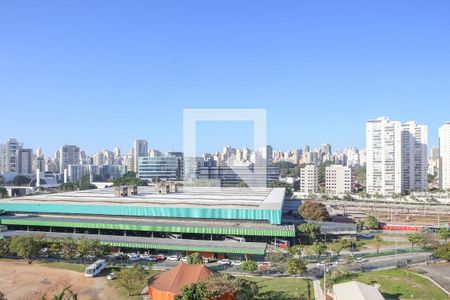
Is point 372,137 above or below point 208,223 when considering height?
above

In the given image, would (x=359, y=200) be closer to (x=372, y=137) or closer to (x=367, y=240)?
(x=372, y=137)

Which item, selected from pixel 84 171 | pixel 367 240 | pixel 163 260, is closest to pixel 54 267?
pixel 163 260

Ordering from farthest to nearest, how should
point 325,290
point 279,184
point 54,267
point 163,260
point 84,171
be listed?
point 84,171 → point 279,184 → point 163,260 → point 54,267 → point 325,290

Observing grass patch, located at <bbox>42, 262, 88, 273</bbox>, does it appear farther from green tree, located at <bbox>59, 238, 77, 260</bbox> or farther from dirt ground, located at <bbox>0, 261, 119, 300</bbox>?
green tree, located at <bbox>59, 238, 77, 260</bbox>

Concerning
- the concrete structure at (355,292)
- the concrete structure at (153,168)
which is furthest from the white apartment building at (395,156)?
the concrete structure at (355,292)

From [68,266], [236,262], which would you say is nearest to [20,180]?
[68,266]

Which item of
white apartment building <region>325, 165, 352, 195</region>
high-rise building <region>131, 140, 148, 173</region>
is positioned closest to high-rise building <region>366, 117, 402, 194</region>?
white apartment building <region>325, 165, 352, 195</region>

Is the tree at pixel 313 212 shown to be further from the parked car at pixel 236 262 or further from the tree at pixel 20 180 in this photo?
the tree at pixel 20 180
